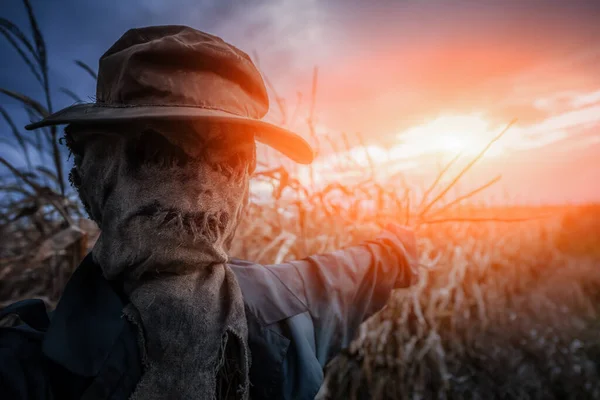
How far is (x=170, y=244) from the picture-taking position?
29.3 inches

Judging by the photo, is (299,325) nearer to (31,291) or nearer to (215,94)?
(215,94)

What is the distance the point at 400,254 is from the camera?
4.36 feet

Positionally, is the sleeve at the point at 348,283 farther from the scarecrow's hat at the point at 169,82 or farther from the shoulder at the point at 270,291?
the scarecrow's hat at the point at 169,82

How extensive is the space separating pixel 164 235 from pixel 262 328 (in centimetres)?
42

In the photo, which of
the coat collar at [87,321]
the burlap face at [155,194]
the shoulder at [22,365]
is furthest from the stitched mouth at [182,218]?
the shoulder at [22,365]

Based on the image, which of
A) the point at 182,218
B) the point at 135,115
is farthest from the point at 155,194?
the point at 135,115

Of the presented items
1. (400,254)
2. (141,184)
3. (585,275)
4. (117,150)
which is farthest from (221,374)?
(585,275)

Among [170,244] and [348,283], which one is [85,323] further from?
[348,283]

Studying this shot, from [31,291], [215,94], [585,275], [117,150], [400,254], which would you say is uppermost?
[215,94]

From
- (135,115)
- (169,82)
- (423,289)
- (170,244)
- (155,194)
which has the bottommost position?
(423,289)

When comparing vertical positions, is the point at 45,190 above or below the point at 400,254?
above

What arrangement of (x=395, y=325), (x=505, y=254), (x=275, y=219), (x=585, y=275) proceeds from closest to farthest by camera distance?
(x=395, y=325) < (x=275, y=219) < (x=505, y=254) < (x=585, y=275)

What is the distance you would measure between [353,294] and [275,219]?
1711 millimetres

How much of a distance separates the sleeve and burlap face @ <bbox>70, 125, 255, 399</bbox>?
0.37 meters
